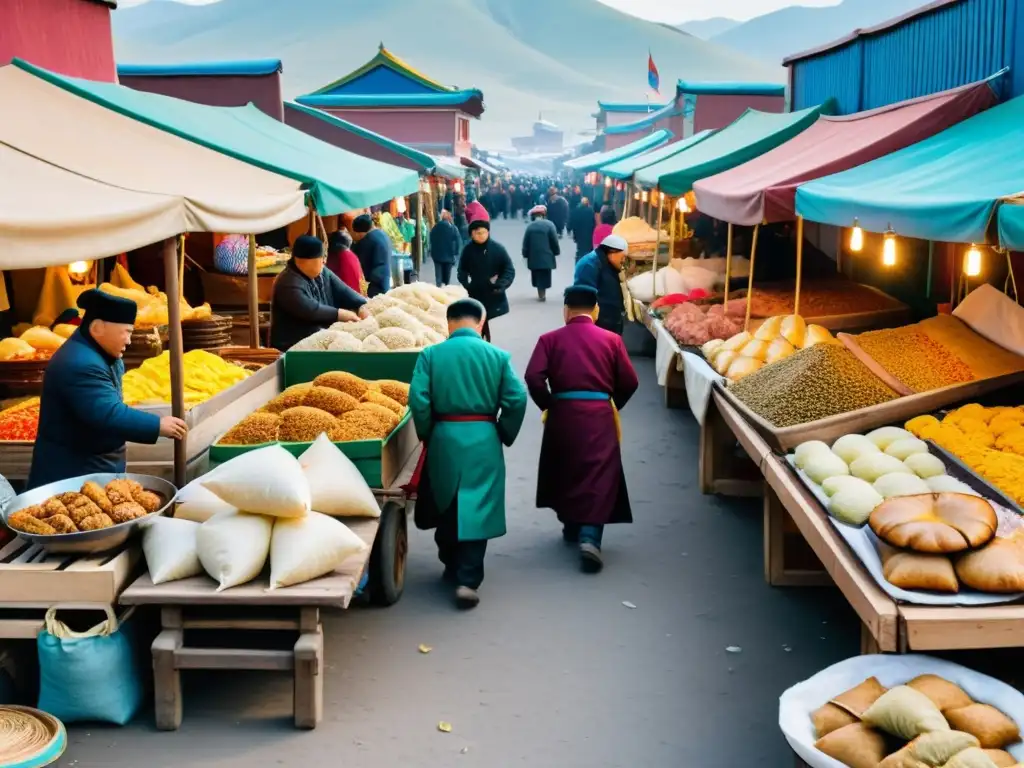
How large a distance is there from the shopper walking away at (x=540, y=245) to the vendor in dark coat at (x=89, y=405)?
1401 centimetres

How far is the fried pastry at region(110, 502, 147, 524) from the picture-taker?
4715mm

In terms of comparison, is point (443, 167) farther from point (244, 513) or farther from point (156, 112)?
point (244, 513)

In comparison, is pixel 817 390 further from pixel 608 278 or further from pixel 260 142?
pixel 260 142

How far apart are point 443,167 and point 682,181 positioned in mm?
13531

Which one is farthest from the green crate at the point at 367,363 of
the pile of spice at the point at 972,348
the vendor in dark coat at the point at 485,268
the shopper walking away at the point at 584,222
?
the shopper walking away at the point at 584,222

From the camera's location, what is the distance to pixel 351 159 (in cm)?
1280

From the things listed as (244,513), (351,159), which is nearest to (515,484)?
(244,513)

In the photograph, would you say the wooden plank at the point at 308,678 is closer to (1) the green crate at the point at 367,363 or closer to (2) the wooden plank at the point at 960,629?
(2) the wooden plank at the point at 960,629

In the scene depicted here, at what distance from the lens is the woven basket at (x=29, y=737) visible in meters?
4.13

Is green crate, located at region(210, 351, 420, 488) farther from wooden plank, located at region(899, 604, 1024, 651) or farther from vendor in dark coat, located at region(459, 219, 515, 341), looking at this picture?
vendor in dark coat, located at region(459, 219, 515, 341)

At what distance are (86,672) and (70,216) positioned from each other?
187 cm

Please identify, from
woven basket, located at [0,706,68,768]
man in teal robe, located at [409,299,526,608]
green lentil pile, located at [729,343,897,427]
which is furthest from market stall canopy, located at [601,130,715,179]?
woven basket, located at [0,706,68,768]

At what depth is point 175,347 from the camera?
5.98m

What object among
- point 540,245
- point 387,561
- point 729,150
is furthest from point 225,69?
point 387,561
